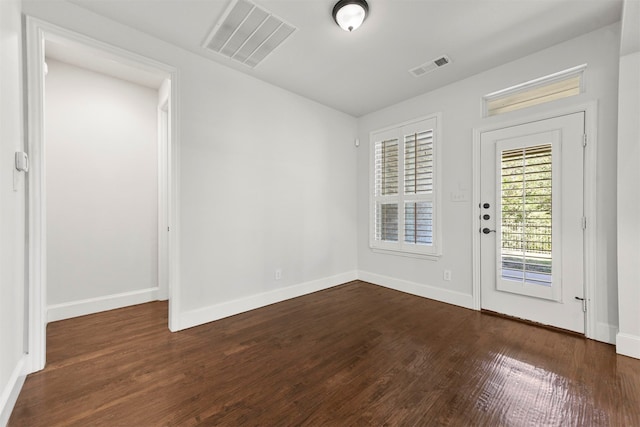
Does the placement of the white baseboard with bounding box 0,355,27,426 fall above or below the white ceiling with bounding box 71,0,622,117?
below

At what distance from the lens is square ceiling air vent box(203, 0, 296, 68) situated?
217cm

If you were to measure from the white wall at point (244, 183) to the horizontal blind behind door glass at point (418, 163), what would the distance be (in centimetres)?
106

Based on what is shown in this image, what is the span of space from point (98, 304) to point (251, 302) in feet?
5.81

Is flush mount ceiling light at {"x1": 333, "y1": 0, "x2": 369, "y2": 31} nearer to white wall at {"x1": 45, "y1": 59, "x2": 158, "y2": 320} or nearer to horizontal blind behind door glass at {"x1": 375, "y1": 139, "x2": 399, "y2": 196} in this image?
horizontal blind behind door glass at {"x1": 375, "y1": 139, "x2": 399, "y2": 196}

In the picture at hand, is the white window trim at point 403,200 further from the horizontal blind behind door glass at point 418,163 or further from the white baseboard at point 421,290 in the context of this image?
the white baseboard at point 421,290

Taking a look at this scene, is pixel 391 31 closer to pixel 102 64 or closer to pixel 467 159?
pixel 467 159

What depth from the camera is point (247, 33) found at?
244 centimetres

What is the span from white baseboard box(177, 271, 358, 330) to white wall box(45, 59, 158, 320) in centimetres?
127

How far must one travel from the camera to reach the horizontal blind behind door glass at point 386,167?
13.2ft

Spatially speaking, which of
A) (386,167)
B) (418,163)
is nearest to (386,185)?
(386,167)

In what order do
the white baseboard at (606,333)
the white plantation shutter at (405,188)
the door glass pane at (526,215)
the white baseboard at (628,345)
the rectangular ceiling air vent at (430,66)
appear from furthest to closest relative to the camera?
the white plantation shutter at (405,188)
the rectangular ceiling air vent at (430,66)
the door glass pane at (526,215)
the white baseboard at (606,333)
the white baseboard at (628,345)

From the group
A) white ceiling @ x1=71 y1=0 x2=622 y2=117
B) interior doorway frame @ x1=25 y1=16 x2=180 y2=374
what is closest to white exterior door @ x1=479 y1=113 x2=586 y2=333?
white ceiling @ x1=71 y1=0 x2=622 y2=117

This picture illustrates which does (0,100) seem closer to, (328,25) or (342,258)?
(328,25)

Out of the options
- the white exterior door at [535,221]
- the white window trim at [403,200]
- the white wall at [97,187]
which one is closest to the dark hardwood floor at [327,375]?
the white exterior door at [535,221]
